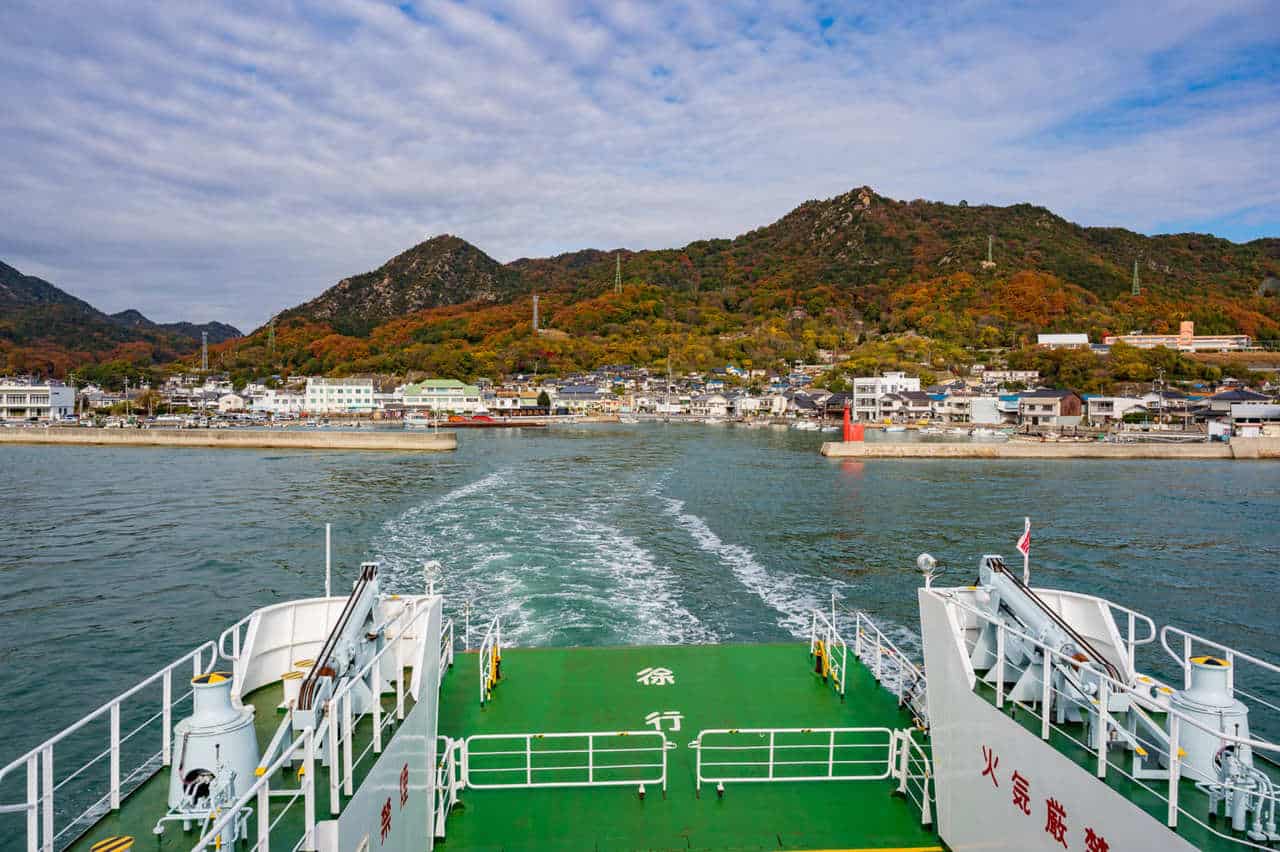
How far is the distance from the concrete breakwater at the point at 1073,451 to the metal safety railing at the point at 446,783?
38960mm

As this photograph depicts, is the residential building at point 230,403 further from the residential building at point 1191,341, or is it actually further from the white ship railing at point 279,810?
the residential building at point 1191,341

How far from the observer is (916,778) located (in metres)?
5.45

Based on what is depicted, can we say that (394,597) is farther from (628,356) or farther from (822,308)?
(822,308)

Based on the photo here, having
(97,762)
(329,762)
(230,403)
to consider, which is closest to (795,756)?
(329,762)

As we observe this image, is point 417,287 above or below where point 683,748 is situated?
above

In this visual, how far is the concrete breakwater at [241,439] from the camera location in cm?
4831

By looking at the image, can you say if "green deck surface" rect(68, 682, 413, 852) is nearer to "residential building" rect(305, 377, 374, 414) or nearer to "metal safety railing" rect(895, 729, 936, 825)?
"metal safety railing" rect(895, 729, 936, 825)

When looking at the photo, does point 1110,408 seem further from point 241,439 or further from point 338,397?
point 338,397

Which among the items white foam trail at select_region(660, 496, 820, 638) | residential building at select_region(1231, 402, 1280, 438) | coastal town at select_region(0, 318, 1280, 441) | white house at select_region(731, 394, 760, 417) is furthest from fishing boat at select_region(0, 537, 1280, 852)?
white house at select_region(731, 394, 760, 417)

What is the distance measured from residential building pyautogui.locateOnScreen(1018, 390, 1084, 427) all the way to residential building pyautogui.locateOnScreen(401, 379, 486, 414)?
2345 inches

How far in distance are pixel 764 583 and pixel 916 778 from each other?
9.78m

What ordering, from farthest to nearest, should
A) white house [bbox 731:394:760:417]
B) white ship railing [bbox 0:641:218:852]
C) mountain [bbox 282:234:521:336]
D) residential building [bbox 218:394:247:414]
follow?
mountain [bbox 282:234:521:336] → residential building [bbox 218:394:247:414] → white house [bbox 731:394:760:417] → white ship railing [bbox 0:641:218:852]

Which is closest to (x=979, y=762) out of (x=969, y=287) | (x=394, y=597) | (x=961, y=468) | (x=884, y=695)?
(x=884, y=695)

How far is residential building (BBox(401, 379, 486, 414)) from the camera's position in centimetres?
8944
